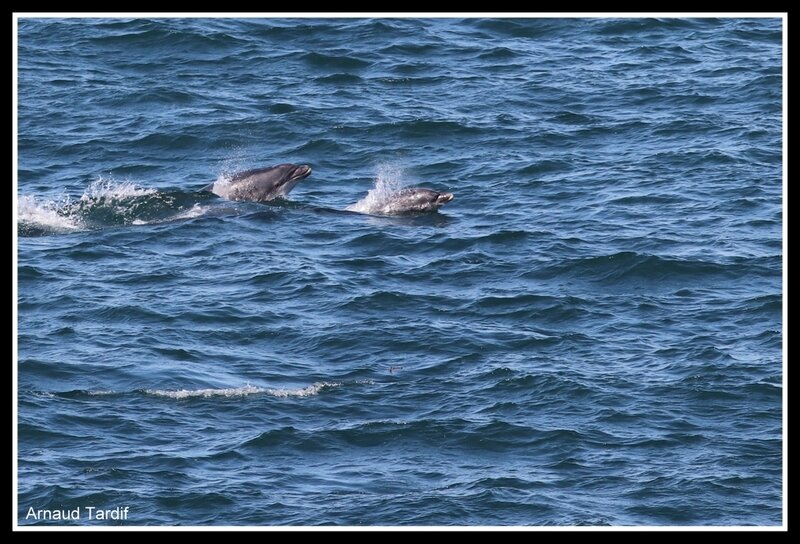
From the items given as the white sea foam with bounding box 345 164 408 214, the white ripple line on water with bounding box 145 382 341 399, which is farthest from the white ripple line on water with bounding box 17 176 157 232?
the white ripple line on water with bounding box 145 382 341 399

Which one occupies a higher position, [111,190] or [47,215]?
[111,190]

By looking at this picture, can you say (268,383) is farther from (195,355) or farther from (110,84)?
(110,84)

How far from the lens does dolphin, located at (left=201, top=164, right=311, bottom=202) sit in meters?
35.1

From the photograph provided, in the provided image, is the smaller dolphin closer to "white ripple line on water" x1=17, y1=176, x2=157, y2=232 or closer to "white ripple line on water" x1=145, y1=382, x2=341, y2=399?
"white ripple line on water" x1=17, y1=176, x2=157, y2=232

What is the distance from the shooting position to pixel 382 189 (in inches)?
1433

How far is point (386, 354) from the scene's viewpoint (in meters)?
27.3

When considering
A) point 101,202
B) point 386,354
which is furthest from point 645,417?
point 101,202

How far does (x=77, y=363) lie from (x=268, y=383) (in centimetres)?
339

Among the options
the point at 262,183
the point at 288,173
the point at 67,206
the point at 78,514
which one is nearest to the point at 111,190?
the point at 67,206

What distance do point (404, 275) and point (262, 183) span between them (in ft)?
17.9

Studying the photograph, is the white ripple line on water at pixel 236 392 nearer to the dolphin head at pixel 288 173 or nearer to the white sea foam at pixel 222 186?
the dolphin head at pixel 288 173

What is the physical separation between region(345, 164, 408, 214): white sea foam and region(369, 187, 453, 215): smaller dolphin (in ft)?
0.24

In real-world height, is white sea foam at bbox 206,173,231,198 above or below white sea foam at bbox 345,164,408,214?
above

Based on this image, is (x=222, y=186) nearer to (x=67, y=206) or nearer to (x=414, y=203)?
(x=67, y=206)
